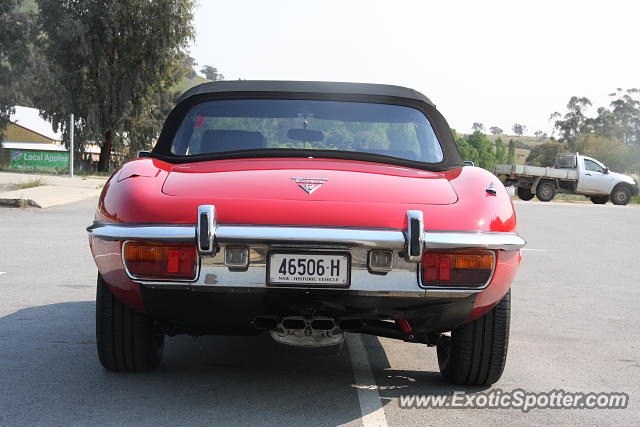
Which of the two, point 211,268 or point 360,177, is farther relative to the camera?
point 360,177

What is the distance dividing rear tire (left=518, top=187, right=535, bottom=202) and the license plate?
3359cm

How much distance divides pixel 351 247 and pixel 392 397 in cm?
94

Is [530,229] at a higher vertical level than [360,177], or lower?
lower

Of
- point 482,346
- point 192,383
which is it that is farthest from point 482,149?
point 192,383

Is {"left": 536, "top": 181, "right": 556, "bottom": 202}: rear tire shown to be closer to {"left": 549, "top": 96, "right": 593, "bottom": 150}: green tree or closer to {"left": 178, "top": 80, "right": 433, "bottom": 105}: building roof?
{"left": 178, "top": 80, "right": 433, "bottom": 105}: building roof

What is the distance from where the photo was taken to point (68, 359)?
4.68 m

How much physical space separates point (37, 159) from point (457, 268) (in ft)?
184

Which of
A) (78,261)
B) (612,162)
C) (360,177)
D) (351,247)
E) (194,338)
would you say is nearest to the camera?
(351,247)

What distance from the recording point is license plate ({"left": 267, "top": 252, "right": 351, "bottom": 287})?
11.7 ft

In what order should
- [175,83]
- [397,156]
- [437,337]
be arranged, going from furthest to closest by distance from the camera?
[175,83], [397,156], [437,337]

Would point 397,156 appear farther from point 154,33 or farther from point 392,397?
point 154,33

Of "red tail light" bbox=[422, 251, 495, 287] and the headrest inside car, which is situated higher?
the headrest inside car

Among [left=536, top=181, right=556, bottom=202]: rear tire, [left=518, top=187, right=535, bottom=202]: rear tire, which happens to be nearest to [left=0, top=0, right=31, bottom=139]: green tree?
[left=518, top=187, right=535, bottom=202]: rear tire

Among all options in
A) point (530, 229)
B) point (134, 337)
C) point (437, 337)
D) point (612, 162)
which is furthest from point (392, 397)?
point (612, 162)
